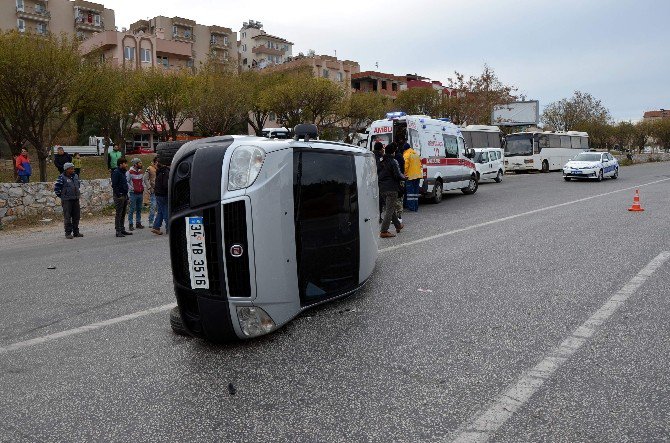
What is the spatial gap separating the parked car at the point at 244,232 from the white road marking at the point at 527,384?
1833 millimetres

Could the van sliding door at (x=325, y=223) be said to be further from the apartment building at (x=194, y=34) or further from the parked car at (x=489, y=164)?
the apartment building at (x=194, y=34)

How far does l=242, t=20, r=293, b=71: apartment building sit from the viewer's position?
98.0 meters

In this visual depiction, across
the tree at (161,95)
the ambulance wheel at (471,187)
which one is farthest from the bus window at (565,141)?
the tree at (161,95)

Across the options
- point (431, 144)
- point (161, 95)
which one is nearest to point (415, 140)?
point (431, 144)

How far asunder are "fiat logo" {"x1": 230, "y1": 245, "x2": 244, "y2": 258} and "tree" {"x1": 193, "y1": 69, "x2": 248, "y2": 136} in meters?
35.5

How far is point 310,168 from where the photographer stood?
4715 mm

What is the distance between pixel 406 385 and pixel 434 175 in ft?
44.6

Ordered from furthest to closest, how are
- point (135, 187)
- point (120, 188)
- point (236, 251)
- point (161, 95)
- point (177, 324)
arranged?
point (161, 95) < point (135, 187) < point (120, 188) < point (177, 324) < point (236, 251)

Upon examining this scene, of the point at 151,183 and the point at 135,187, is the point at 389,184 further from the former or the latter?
the point at 151,183

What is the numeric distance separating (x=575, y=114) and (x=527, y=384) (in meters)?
86.5

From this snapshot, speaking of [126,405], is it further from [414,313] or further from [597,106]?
[597,106]

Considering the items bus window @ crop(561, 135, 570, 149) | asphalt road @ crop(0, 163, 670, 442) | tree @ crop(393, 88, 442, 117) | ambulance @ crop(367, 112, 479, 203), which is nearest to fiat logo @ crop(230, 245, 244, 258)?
asphalt road @ crop(0, 163, 670, 442)

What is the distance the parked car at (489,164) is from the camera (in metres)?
27.6

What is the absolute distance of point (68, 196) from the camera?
39.3 feet
